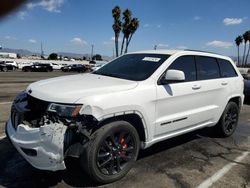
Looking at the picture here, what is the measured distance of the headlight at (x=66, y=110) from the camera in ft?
10.2

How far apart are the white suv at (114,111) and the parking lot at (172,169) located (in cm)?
36

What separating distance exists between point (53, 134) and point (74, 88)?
680 millimetres

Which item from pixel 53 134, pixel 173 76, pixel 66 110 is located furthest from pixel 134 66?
pixel 53 134

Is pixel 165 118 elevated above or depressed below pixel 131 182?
above

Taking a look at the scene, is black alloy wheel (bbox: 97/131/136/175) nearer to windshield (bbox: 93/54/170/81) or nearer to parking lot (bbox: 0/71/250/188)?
parking lot (bbox: 0/71/250/188)

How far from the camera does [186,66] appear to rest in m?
4.67

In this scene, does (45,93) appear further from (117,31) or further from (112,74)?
(117,31)

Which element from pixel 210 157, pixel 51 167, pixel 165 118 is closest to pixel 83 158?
pixel 51 167

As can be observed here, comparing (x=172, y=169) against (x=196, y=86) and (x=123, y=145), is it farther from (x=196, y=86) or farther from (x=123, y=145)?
(x=196, y=86)

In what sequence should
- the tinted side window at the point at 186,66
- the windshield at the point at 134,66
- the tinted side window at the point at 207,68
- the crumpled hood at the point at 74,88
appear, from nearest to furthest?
the crumpled hood at the point at 74,88, the windshield at the point at 134,66, the tinted side window at the point at 186,66, the tinted side window at the point at 207,68

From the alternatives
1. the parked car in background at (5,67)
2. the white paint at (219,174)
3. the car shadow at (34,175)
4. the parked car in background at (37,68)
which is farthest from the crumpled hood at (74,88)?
the parked car in background at (37,68)

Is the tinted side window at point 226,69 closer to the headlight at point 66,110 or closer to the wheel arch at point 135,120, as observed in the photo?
the wheel arch at point 135,120

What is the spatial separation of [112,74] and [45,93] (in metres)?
1.36

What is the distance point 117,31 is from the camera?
46375 mm
